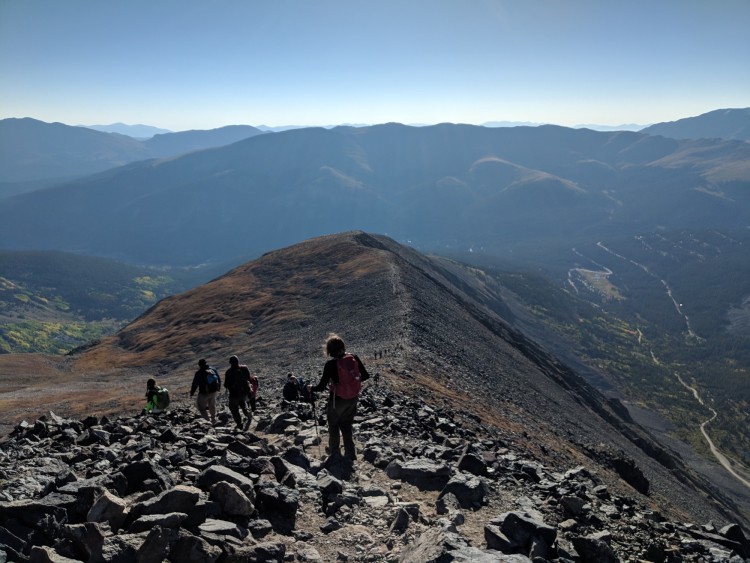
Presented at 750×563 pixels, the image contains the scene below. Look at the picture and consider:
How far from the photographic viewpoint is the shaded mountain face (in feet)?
113

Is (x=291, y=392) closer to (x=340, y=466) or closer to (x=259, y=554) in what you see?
(x=340, y=466)

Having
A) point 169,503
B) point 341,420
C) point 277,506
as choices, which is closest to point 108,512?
point 169,503

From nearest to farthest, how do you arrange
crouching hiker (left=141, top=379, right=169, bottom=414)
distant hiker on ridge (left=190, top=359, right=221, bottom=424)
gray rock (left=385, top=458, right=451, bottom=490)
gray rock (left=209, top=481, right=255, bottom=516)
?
gray rock (left=209, top=481, right=255, bottom=516) → gray rock (left=385, top=458, right=451, bottom=490) → distant hiker on ridge (left=190, top=359, right=221, bottom=424) → crouching hiker (left=141, top=379, right=169, bottom=414)

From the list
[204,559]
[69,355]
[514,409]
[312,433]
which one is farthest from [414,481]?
[69,355]

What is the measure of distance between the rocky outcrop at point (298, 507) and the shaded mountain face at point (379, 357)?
11.2 meters

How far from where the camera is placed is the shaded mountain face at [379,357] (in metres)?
34.5

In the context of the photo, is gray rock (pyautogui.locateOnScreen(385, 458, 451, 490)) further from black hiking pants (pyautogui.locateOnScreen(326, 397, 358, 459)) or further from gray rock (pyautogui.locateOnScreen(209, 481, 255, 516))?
gray rock (pyautogui.locateOnScreen(209, 481, 255, 516))

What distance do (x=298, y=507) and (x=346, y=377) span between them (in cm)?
353

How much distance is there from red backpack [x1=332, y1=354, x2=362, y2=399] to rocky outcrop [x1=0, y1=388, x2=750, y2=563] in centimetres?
185

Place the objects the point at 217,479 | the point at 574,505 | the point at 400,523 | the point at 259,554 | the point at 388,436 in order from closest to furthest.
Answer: the point at 259,554, the point at 217,479, the point at 400,523, the point at 574,505, the point at 388,436

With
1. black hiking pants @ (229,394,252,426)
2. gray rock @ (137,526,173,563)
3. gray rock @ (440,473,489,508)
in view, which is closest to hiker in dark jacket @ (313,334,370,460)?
gray rock @ (440,473,489,508)

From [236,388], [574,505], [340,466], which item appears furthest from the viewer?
[236,388]

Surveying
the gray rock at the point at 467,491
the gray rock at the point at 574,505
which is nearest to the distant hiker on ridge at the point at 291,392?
the gray rock at the point at 467,491

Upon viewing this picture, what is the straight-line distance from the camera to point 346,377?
1323 cm
